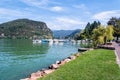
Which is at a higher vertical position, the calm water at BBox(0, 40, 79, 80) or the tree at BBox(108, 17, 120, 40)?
the tree at BBox(108, 17, 120, 40)

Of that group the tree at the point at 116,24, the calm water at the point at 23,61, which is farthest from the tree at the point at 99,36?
the tree at the point at 116,24

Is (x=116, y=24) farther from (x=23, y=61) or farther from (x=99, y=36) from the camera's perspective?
(x=23, y=61)

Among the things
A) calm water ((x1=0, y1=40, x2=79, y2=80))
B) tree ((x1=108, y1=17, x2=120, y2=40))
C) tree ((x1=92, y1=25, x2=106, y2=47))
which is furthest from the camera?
tree ((x1=108, y1=17, x2=120, y2=40))

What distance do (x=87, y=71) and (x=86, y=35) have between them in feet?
426

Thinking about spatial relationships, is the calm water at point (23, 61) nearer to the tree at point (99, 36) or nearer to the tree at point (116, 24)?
the tree at point (99, 36)

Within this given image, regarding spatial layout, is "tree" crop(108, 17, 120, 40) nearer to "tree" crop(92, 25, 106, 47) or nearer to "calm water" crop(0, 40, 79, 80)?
"tree" crop(92, 25, 106, 47)

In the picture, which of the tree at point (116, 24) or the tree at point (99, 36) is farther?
the tree at point (116, 24)

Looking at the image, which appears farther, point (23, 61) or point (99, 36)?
point (99, 36)

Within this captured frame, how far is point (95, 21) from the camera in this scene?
148 meters

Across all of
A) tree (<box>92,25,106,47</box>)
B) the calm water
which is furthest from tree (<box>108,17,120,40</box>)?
the calm water

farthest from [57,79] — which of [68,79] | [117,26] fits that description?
[117,26]

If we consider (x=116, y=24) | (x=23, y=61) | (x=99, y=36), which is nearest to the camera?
(x=23, y=61)

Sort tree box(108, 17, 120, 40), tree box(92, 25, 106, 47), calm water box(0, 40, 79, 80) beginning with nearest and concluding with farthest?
calm water box(0, 40, 79, 80) < tree box(92, 25, 106, 47) < tree box(108, 17, 120, 40)

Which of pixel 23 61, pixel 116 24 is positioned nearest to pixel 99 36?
pixel 23 61
